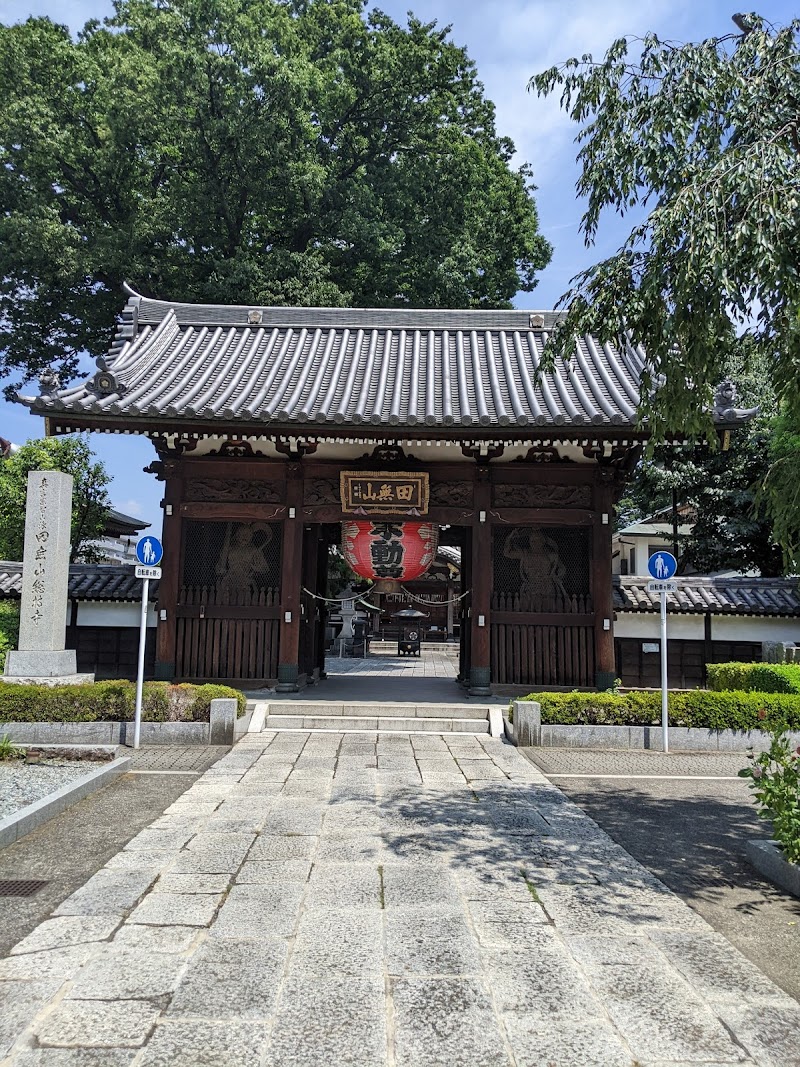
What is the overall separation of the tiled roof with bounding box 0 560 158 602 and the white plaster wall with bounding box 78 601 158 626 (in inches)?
7.2

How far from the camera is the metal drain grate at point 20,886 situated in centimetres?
396

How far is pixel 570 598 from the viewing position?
11.5 m

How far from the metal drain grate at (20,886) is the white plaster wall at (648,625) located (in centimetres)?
1075

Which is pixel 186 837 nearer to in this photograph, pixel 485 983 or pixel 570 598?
pixel 485 983

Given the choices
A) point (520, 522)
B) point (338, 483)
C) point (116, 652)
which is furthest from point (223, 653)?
point (520, 522)

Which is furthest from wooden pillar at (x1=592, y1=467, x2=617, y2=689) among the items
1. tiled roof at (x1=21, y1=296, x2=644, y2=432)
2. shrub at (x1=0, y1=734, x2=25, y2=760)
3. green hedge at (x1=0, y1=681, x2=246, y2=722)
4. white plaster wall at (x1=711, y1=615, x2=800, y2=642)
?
shrub at (x1=0, y1=734, x2=25, y2=760)

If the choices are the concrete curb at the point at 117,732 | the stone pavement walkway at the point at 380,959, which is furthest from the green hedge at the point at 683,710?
the concrete curb at the point at 117,732

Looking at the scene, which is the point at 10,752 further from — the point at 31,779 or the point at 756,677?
the point at 756,677

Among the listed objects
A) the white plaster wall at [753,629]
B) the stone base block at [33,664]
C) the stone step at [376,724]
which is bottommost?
the stone step at [376,724]

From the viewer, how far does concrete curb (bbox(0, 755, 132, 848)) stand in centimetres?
489

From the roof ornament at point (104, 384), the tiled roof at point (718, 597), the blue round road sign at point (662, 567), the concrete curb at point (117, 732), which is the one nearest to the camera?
the concrete curb at point (117, 732)

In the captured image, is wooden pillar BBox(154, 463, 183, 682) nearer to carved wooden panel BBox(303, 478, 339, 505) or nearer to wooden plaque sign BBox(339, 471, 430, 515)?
carved wooden panel BBox(303, 478, 339, 505)

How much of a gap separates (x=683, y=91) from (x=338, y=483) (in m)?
8.27

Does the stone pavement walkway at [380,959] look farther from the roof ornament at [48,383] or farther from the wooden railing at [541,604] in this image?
the roof ornament at [48,383]
